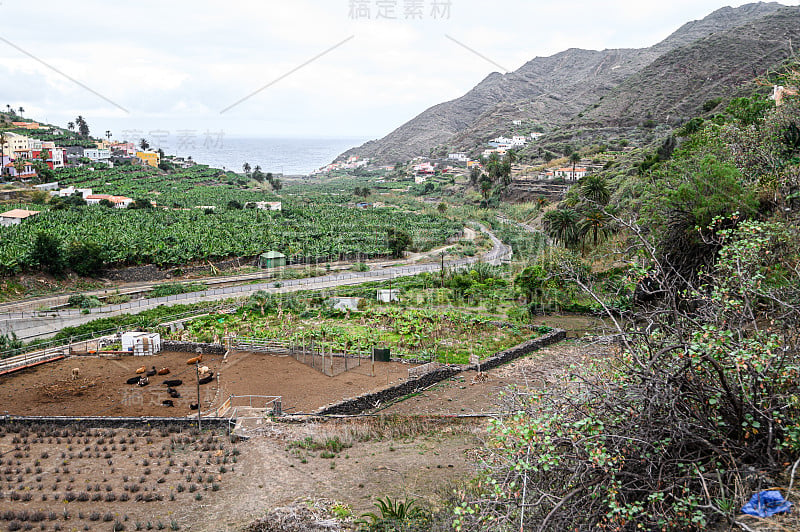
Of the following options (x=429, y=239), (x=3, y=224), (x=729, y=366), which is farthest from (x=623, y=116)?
(x=729, y=366)

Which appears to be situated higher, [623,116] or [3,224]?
[623,116]

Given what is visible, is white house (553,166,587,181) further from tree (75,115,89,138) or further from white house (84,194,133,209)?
tree (75,115,89,138)

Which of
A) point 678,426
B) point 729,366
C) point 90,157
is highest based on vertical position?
point 90,157

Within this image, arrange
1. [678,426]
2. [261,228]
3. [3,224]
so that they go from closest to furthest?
[678,426], [3,224], [261,228]

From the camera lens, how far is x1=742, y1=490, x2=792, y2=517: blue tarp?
14.8 feet

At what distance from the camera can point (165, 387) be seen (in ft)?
57.3

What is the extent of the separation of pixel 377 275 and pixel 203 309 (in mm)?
13980

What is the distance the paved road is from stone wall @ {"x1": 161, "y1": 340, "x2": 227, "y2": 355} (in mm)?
6757

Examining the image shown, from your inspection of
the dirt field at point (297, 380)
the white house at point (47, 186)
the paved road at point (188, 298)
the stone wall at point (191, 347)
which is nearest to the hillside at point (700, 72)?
the paved road at point (188, 298)

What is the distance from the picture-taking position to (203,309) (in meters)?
28.7

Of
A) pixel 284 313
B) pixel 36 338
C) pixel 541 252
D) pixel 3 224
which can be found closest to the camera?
pixel 36 338

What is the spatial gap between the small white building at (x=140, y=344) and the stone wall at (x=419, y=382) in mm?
9782

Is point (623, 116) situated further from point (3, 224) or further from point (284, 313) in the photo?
point (3, 224)

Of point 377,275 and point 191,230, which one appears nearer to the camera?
point 377,275
